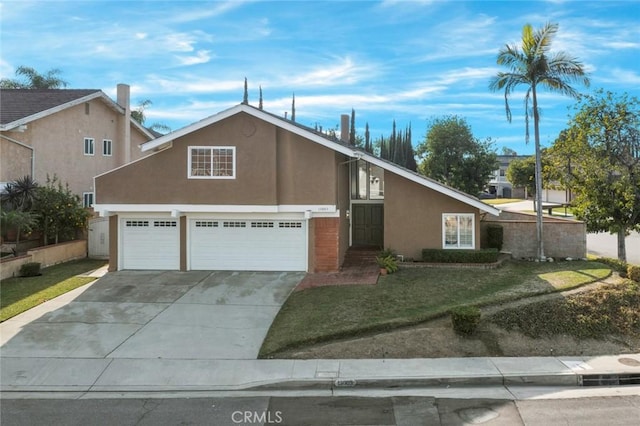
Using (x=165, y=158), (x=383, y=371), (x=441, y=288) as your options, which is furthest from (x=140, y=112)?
(x=383, y=371)

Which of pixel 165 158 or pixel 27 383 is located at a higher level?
pixel 165 158

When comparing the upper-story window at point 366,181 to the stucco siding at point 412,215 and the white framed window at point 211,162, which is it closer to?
the stucco siding at point 412,215

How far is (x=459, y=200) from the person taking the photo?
1828 cm

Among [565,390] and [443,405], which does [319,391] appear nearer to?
[443,405]

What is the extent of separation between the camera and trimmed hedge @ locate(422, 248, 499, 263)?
1764 cm

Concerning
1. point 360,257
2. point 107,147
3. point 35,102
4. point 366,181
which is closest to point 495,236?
point 360,257

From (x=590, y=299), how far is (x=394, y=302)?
5144 millimetres

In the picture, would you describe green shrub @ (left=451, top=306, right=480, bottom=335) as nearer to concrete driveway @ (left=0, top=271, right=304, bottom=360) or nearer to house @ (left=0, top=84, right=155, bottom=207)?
concrete driveway @ (left=0, top=271, right=304, bottom=360)

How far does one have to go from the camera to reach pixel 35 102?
→ 25016 mm

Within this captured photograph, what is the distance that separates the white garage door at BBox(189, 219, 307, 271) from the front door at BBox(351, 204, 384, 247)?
13.5ft

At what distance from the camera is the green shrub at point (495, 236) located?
1956cm

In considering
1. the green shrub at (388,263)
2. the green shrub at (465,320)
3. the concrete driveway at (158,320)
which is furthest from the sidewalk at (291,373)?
the green shrub at (388,263)

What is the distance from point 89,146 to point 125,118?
3.39 m
